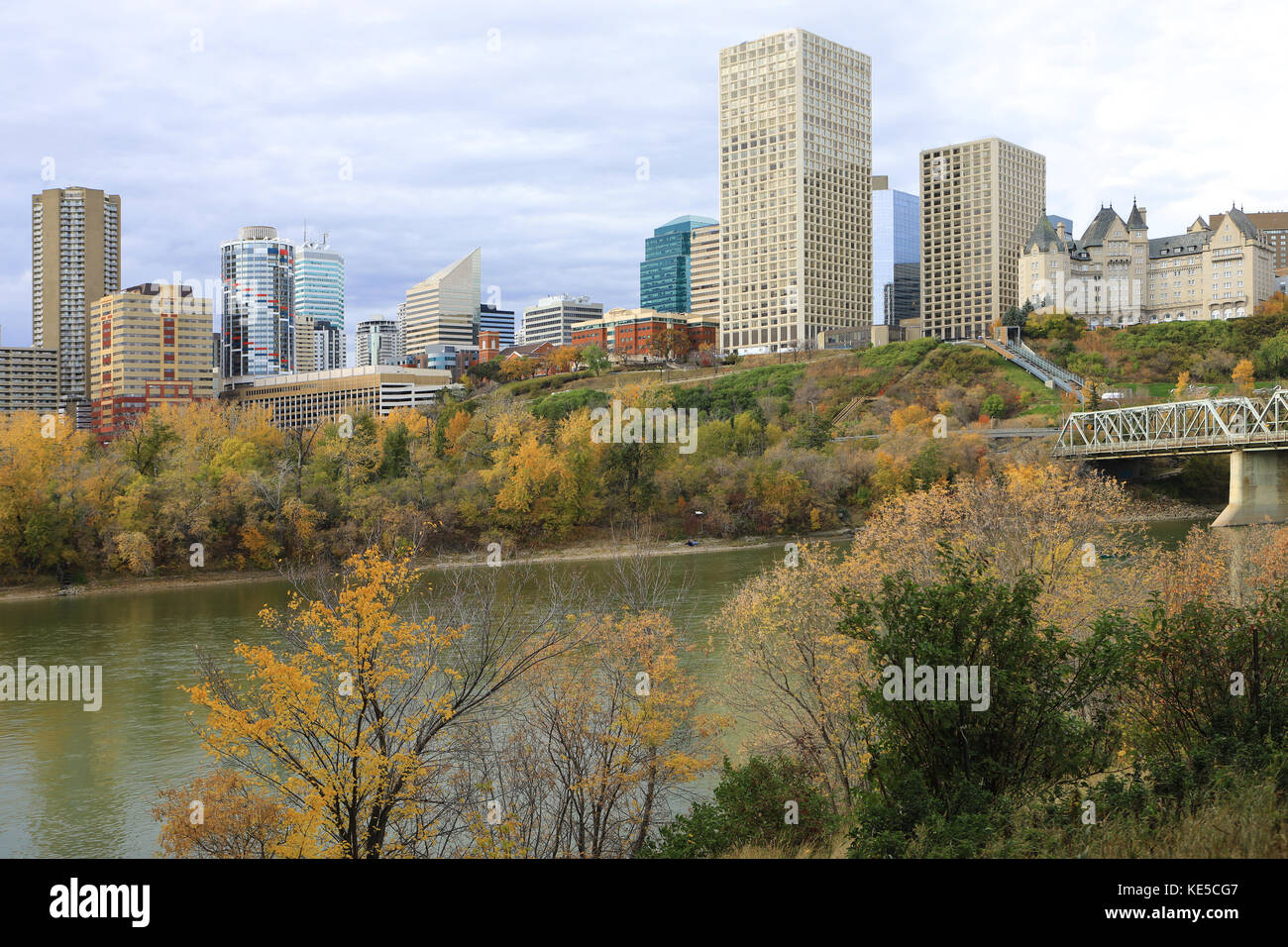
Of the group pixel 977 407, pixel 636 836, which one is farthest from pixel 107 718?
pixel 977 407

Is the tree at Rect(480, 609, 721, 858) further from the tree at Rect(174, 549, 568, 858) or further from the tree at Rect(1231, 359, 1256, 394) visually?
the tree at Rect(1231, 359, 1256, 394)

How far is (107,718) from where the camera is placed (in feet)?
96.5

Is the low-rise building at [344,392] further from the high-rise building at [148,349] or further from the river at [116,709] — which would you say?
the river at [116,709]

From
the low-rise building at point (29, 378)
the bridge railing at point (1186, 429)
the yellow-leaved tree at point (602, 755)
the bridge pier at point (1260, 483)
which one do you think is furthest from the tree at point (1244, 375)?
the low-rise building at point (29, 378)

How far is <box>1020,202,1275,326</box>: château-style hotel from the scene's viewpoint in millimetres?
137250

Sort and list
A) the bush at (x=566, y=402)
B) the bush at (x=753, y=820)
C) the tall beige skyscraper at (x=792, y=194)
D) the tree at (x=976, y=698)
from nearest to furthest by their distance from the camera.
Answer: the tree at (x=976, y=698) < the bush at (x=753, y=820) < the bush at (x=566, y=402) < the tall beige skyscraper at (x=792, y=194)

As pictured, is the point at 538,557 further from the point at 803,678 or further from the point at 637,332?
the point at 637,332

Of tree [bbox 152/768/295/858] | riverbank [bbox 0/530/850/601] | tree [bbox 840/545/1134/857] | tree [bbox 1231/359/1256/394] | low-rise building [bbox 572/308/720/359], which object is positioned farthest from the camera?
low-rise building [bbox 572/308/720/359]

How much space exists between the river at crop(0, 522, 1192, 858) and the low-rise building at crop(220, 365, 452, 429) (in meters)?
97.8

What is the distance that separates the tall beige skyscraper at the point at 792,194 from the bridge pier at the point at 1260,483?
97.6 m

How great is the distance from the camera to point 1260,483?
2554 inches

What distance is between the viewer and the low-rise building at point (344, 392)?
153 metres

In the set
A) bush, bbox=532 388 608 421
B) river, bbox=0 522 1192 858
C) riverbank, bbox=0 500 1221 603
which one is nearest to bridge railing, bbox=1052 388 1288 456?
riverbank, bbox=0 500 1221 603
